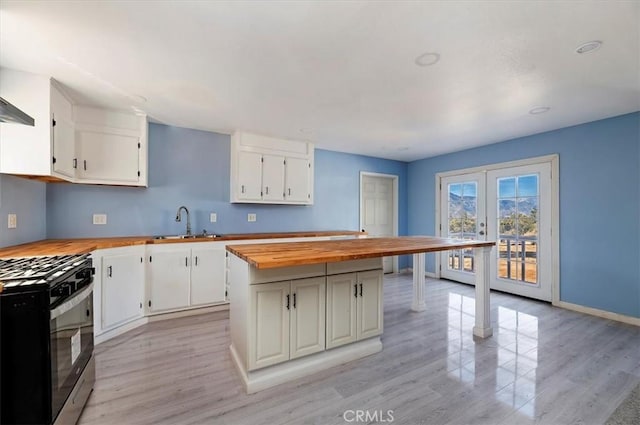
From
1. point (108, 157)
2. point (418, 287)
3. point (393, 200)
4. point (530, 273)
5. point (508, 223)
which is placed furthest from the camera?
point (393, 200)

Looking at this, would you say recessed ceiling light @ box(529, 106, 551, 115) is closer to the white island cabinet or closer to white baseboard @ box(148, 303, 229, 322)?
the white island cabinet

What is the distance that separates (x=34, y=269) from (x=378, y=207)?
5.08 m

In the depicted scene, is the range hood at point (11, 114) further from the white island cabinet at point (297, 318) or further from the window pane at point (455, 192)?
the window pane at point (455, 192)

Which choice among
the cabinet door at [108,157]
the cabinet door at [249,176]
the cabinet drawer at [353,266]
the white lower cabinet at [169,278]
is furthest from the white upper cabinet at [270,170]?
the cabinet drawer at [353,266]

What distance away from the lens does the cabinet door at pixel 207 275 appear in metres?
3.31

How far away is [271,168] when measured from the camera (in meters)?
4.11

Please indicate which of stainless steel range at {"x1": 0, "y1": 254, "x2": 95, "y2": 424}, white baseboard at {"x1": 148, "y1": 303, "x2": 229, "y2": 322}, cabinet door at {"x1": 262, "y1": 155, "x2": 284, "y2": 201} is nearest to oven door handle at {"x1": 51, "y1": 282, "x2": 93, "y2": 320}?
stainless steel range at {"x1": 0, "y1": 254, "x2": 95, "y2": 424}

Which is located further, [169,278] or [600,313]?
[600,313]

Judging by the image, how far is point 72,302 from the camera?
5.03 ft

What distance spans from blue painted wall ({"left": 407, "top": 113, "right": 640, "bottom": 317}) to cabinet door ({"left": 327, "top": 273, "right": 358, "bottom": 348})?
129 inches

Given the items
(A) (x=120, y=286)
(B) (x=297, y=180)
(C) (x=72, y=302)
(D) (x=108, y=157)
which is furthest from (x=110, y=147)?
(B) (x=297, y=180)

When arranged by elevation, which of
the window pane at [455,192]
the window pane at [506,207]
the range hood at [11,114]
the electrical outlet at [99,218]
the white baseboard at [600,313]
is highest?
the range hood at [11,114]

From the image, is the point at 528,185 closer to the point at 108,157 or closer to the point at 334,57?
the point at 334,57

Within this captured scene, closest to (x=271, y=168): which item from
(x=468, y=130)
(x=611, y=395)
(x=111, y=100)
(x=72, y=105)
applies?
(x=111, y=100)
